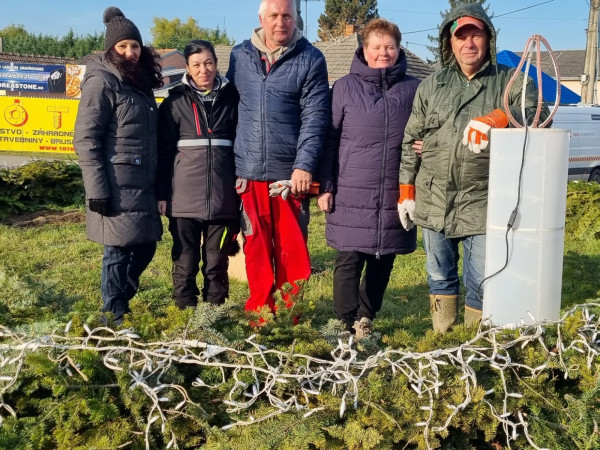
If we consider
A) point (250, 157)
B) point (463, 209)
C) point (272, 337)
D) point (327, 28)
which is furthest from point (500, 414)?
point (327, 28)

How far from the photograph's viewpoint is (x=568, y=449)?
191cm

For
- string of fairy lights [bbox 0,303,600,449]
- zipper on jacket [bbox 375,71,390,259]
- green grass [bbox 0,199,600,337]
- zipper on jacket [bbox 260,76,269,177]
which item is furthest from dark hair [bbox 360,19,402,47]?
string of fairy lights [bbox 0,303,600,449]

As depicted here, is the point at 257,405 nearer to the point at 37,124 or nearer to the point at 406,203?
the point at 406,203

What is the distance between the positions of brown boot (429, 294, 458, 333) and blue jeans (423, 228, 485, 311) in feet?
0.11

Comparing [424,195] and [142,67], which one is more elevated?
[142,67]

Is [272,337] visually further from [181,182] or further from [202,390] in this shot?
[181,182]

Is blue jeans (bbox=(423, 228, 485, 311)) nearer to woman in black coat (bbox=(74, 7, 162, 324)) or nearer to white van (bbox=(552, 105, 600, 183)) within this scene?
woman in black coat (bbox=(74, 7, 162, 324))

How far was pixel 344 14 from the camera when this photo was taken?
6731 cm

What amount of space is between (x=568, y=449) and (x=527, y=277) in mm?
753

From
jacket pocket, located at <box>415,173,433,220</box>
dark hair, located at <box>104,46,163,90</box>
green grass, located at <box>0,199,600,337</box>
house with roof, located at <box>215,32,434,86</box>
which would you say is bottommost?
green grass, located at <box>0,199,600,337</box>

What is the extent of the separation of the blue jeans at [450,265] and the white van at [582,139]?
39.3 feet

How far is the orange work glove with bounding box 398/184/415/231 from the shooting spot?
3.72m

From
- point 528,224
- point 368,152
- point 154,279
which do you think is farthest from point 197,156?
point 154,279

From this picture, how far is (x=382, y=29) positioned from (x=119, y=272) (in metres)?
2.27
